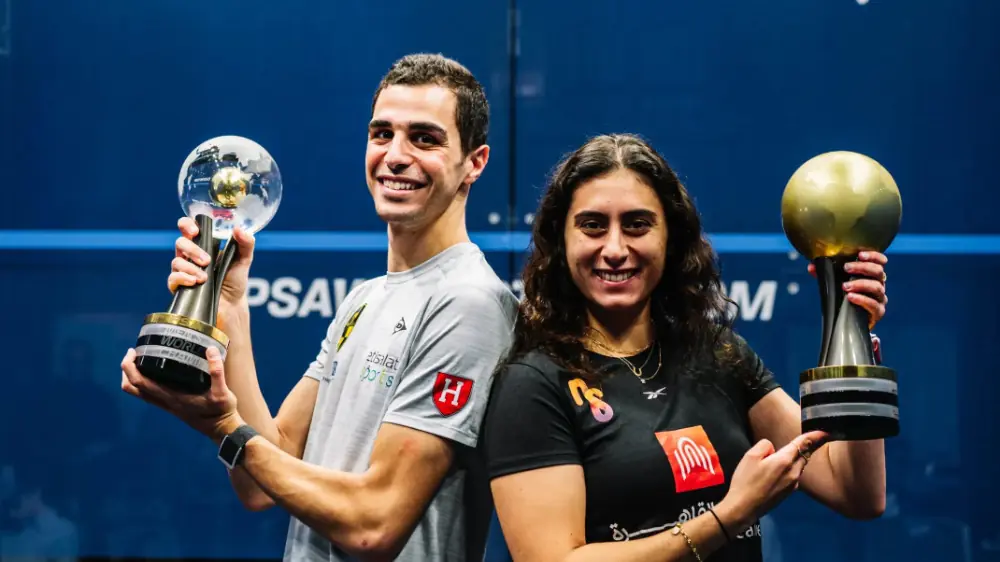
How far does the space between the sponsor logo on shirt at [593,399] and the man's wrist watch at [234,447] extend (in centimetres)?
49

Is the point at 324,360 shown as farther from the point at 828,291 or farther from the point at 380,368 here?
the point at 828,291

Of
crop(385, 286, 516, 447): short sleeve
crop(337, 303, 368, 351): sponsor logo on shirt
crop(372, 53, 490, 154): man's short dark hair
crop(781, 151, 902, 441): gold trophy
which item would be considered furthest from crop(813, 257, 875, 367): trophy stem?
crop(337, 303, 368, 351): sponsor logo on shirt

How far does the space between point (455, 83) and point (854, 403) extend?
2.79 ft

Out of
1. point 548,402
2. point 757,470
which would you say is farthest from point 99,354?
point 757,470

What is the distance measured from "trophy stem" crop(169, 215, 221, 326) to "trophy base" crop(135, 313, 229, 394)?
4 centimetres

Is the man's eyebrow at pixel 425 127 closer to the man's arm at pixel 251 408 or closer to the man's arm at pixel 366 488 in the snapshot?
the man's arm at pixel 251 408

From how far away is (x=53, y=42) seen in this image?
2729mm

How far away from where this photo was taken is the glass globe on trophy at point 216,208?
1509 mm

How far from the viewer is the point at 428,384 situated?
1.63m

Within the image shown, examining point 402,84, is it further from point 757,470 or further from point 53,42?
point 53,42

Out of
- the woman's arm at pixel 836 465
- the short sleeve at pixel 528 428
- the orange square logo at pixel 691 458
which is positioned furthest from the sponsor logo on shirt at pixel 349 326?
the woman's arm at pixel 836 465

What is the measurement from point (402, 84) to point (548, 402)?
0.63m

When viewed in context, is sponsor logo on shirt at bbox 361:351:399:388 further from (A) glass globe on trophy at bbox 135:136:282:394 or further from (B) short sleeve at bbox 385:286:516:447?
(A) glass globe on trophy at bbox 135:136:282:394

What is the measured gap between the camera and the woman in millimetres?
1456
